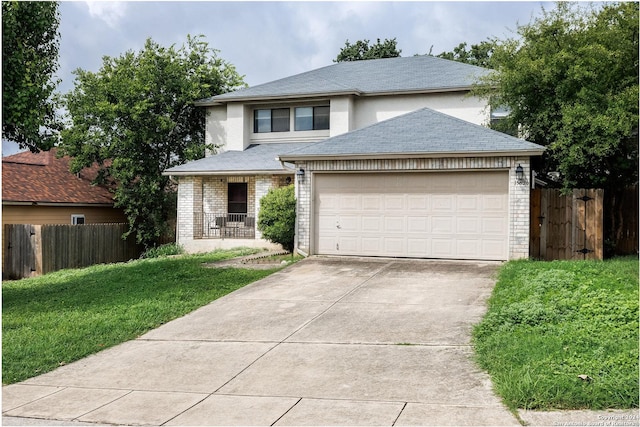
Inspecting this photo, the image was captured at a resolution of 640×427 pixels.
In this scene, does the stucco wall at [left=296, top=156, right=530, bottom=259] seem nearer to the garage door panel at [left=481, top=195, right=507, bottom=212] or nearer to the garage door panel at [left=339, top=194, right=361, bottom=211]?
the garage door panel at [left=481, top=195, right=507, bottom=212]

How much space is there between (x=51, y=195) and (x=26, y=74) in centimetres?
1281

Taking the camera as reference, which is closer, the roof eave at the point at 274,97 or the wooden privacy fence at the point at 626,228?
the wooden privacy fence at the point at 626,228

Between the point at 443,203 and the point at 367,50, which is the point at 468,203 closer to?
the point at 443,203

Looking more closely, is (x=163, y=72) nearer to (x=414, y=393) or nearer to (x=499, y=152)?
(x=499, y=152)

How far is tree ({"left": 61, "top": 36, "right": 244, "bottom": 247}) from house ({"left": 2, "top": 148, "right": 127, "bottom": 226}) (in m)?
1.06

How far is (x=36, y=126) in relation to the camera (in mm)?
13328

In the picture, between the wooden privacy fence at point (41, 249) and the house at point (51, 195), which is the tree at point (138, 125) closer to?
the house at point (51, 195)

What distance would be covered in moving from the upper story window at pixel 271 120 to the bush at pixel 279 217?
8488 mm

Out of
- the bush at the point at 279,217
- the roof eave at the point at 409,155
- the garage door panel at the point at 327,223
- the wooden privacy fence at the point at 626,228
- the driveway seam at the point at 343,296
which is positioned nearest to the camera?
the driveway seam at the point at 343,296

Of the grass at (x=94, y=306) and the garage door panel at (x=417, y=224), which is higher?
the garage door panel at (x=417, y=224)

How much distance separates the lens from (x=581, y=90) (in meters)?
15.7

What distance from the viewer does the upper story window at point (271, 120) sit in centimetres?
2559

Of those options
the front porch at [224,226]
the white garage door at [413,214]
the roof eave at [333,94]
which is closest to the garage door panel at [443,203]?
the white garage door at [413,214]

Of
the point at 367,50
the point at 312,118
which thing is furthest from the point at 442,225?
the point at 367,50
